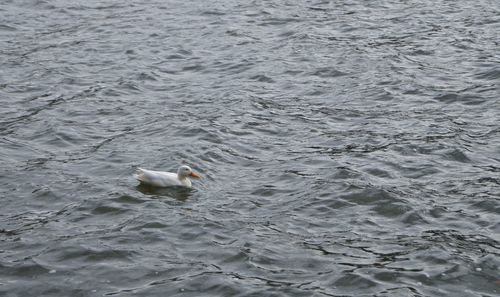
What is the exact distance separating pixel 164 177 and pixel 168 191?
0.26 metres

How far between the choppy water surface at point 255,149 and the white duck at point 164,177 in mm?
192

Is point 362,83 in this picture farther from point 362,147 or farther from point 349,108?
point 362,147

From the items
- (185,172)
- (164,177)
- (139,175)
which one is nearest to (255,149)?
(185,172)

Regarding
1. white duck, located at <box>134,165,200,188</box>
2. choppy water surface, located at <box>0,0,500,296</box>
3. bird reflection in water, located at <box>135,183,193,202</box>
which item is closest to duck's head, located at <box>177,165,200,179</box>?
white duck, located at <box>134,165,200,188</box>

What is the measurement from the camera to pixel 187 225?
15.2 metres

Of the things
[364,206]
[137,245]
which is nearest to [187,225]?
[137,245]

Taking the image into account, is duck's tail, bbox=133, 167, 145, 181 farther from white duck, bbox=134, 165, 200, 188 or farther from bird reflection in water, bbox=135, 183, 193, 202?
bird reflection in water, bbox=135, 183, 193, 202

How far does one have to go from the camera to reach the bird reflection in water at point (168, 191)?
1652 centimetres

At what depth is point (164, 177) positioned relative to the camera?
16.6m

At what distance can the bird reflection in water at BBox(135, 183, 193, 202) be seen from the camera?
1652cm

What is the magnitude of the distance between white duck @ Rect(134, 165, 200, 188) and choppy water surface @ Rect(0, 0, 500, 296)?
0.19m

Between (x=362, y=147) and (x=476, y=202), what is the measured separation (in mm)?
3071

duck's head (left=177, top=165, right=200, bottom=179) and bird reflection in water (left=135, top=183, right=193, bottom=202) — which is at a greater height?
duck's head (left=177, top=165, right=200, bottom=179)

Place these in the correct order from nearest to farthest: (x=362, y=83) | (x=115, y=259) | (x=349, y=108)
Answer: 1. (x=115, y=259)
2. (x=349, y=108)
3. (x=362, y=83)
